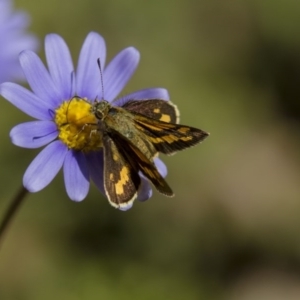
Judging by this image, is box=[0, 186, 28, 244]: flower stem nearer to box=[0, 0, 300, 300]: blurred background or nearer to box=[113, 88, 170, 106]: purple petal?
box=[113, 88, 170, 106]: purple petal

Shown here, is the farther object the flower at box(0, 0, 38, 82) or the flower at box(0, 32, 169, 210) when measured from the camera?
the flower at box(0, 0, 38, 82)

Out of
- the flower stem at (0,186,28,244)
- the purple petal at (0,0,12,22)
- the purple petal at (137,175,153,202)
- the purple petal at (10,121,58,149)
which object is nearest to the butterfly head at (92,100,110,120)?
the purple petal at (10,121,58,149)

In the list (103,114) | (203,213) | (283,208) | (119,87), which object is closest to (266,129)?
(283,208)

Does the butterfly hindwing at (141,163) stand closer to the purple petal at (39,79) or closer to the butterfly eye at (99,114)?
the butterfly eye at (99,114)

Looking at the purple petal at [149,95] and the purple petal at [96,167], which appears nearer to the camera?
the purple petal at [96,167]

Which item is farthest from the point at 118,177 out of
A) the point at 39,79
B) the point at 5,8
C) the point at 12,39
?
the point at 5,8

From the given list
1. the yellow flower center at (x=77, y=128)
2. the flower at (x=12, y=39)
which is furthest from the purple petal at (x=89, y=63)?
the flower at (x=12, y=39)
